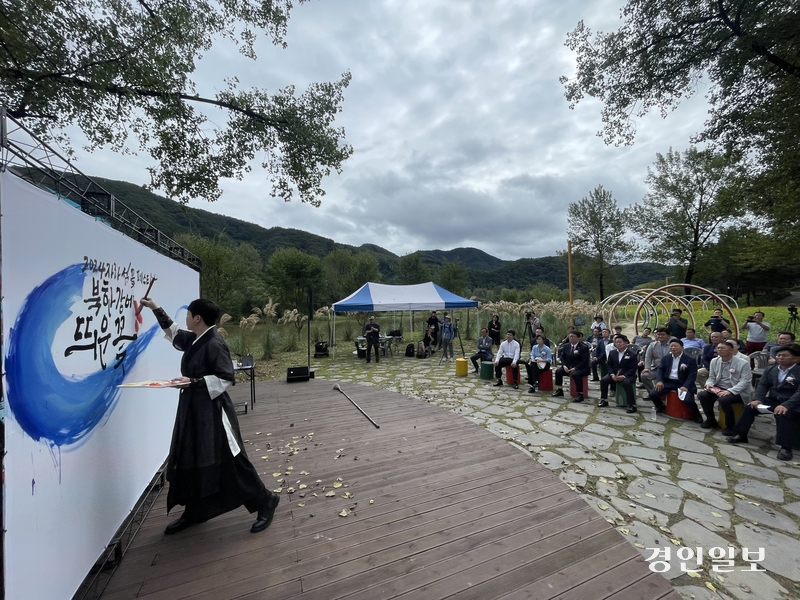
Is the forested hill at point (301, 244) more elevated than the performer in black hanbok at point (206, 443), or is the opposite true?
the forested hill at point (301, 244)

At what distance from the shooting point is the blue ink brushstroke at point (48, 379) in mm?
1310

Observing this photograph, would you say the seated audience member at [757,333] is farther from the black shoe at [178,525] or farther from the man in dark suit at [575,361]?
the black shoe at [178,525]

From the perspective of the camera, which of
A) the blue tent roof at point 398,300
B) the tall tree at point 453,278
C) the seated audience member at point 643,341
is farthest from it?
the tall tree at point 453,278

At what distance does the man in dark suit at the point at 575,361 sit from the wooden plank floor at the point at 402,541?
2922 mm

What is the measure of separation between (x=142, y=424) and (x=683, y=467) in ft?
16.4

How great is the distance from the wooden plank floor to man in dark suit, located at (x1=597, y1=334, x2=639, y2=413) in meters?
2.89

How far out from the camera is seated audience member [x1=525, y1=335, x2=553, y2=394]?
6.41 metres

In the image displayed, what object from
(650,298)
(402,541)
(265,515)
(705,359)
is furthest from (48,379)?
(650,298)

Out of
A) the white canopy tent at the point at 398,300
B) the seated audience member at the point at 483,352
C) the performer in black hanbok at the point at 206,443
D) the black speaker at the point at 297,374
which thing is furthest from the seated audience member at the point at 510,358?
the performer in black hanbok at the point at 206,443

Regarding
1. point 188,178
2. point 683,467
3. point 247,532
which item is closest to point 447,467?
point 247,532

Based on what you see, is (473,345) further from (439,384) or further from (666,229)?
(666,229)

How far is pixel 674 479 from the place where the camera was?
3.17m

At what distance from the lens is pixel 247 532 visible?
92.4 inches

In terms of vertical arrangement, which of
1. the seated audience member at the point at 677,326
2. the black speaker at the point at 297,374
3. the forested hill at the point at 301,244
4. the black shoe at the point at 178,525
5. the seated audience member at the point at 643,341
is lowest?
the black shoe at the point at 178,525
